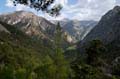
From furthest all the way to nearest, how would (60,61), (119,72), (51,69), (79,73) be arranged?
(119,72)
(79,73)
(51,69)
(60,61)

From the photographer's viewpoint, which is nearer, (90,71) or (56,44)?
(56,44)

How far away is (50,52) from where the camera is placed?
28.3 metres

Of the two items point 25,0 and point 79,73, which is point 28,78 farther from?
point 79,73

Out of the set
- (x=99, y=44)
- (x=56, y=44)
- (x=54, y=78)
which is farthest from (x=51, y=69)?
(x=99, y=44)

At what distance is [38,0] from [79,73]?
50789 mm

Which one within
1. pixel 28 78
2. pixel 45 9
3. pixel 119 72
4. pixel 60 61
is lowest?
pixel 119 72

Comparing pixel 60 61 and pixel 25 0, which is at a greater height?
pixel 25 0

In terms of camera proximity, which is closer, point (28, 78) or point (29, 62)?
point (29, 62)

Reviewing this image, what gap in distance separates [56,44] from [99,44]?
80.7 m

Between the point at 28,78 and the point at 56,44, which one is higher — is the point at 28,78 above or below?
below

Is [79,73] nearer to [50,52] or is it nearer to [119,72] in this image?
[50,52]

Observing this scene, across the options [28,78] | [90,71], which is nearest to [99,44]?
[90,71]

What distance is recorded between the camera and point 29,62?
1238 inches

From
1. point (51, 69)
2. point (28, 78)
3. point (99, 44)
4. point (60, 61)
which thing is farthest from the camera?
point (99, 44)
